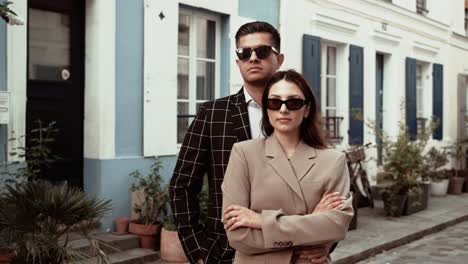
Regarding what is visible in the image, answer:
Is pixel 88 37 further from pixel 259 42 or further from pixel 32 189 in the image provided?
pixel 259 42

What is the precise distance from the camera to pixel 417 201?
11.6 meters

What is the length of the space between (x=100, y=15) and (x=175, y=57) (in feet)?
4.21

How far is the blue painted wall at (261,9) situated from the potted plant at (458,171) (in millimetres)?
6826

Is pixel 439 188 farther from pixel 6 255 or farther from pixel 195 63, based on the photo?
pixel 6 255

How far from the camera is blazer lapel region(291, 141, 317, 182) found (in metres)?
2.47

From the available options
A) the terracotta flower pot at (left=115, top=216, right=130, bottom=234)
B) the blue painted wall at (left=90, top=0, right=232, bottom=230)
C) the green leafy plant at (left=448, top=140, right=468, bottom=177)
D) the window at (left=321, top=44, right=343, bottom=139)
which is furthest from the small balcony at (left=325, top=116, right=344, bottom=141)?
the terracotta flower pot at (left=115, top=216, right=130, bottom=234)

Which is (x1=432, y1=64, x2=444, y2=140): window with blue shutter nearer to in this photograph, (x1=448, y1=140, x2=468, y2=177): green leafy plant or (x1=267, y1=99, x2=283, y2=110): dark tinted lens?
(x1=448, y1=140, x2=468, y2=177): green leafy plant

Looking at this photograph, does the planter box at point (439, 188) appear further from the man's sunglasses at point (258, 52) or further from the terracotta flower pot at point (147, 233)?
the man's sunglasses at point (258, 52)

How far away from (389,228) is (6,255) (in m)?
6.41

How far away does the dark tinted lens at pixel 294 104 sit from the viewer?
8.32ft

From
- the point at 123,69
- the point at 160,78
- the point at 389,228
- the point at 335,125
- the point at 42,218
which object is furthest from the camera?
the point at 335,125

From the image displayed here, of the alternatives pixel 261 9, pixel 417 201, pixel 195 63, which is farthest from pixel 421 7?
pixel 195 63

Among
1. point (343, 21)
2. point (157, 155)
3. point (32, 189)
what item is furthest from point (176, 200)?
point (343, 21)

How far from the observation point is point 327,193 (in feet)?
8.03
